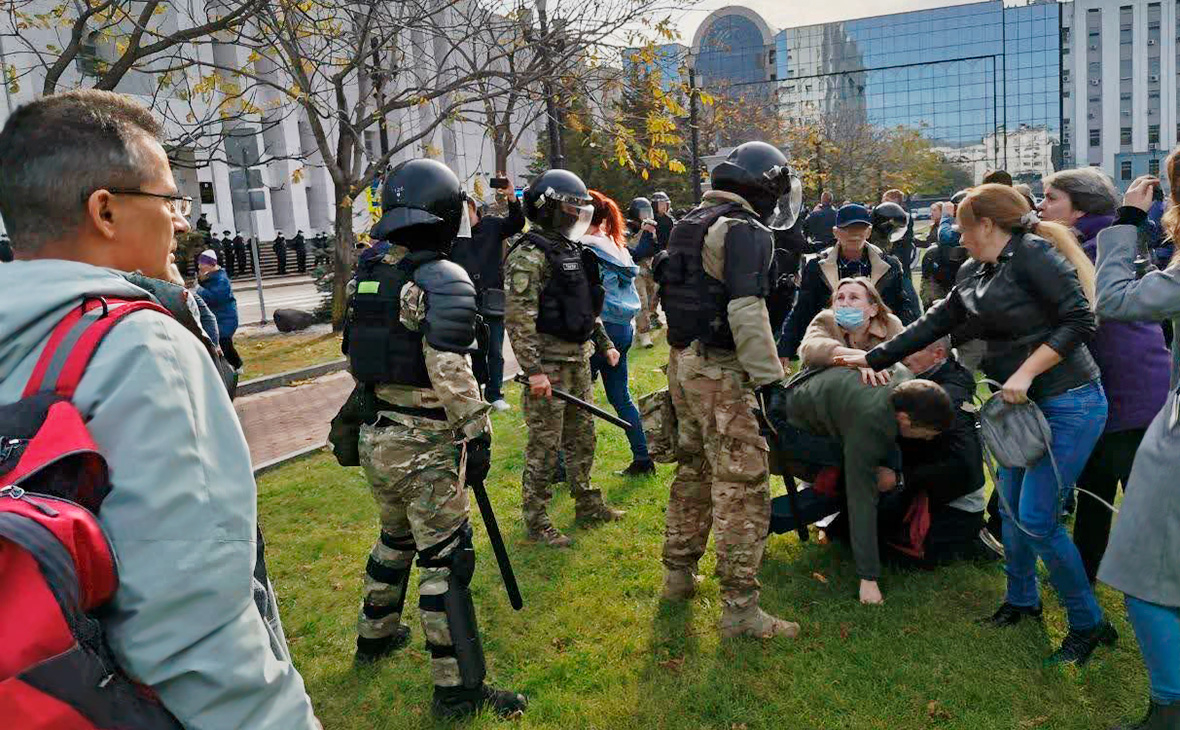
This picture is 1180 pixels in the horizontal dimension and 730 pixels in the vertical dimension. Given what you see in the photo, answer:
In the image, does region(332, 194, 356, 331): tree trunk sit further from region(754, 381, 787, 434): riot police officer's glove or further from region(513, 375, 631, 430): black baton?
region(754, 381, 787, 434): riot police officer's glove

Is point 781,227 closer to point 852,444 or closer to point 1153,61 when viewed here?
point 852,444

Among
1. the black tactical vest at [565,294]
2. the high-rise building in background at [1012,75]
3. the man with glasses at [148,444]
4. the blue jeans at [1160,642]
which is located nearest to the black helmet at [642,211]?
the black tactical vest at [565,294]

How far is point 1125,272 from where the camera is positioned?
2.92 m

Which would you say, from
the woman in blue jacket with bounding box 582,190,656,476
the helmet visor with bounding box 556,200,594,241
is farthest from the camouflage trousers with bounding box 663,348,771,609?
the woman in blue jacket with bounding box 582,190,656,476

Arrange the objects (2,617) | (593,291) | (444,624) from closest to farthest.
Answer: (2,617) → (444,624) → (593,291)

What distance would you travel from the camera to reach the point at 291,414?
9.98 meters

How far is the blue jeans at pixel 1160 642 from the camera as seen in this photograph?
9.37 feet

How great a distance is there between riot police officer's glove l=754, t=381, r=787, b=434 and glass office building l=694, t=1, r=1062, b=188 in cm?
9335

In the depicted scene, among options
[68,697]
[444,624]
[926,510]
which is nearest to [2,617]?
[68,697]

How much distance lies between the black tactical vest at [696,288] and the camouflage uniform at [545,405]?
1.37 metres

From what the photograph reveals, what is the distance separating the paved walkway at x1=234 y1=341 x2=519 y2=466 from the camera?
852 centimetres

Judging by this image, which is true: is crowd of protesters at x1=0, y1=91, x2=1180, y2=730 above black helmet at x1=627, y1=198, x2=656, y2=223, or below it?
below

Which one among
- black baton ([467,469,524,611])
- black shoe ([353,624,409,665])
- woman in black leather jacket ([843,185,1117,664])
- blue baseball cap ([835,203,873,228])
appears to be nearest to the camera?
woman in black leather jacket ([843,185,1117,664])

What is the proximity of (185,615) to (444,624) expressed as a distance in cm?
241
